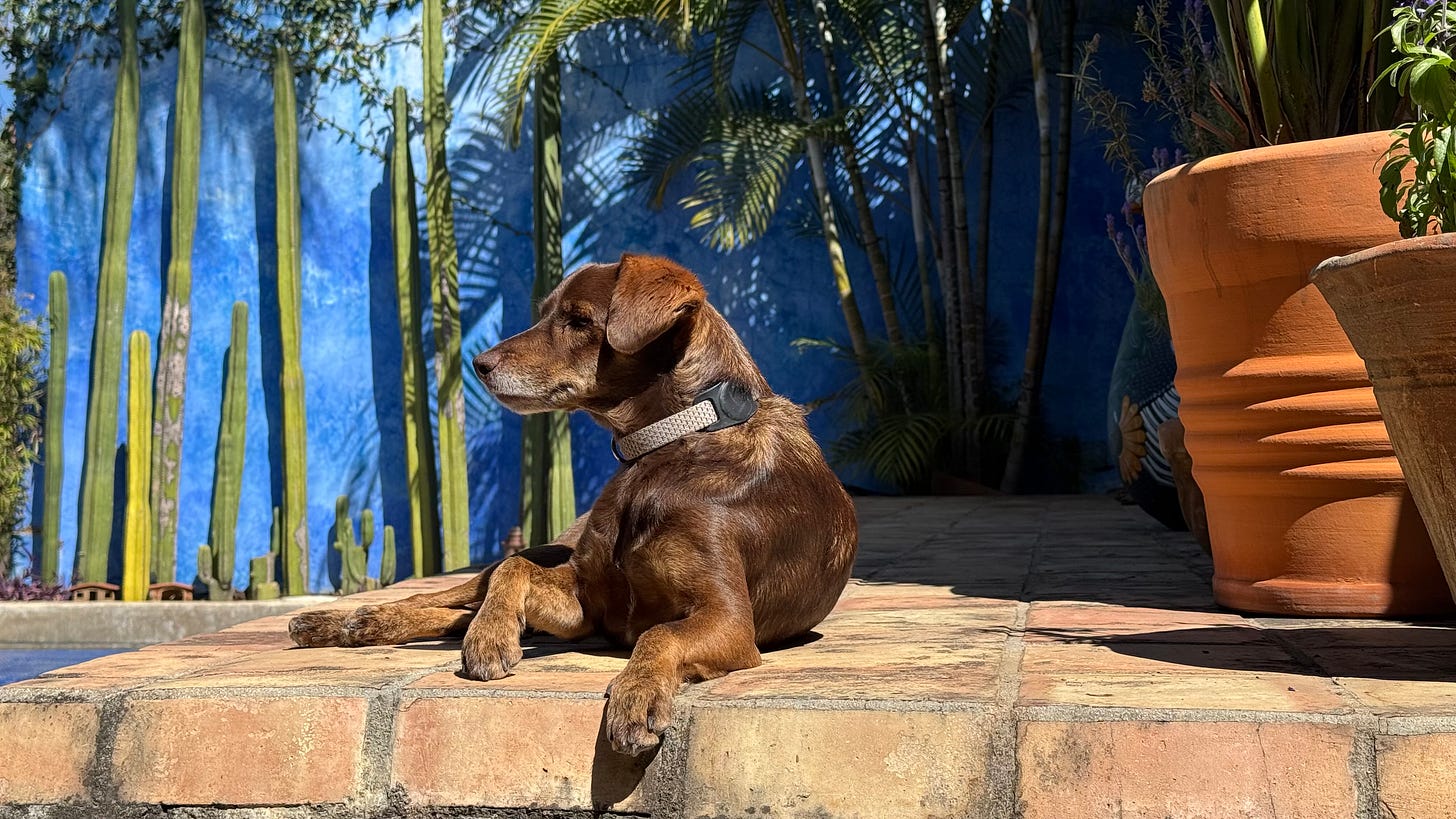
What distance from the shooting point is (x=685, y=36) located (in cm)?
677

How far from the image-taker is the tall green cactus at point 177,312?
7.31 metres

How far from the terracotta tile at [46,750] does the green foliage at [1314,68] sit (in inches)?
85.5

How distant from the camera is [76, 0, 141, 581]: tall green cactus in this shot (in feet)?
23.6

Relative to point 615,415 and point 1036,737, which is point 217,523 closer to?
point 615,415

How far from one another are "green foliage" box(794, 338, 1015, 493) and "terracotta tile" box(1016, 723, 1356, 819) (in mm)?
5595

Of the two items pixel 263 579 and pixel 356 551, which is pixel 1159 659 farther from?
pixel 263 579

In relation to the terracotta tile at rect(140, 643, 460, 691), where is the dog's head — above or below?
above

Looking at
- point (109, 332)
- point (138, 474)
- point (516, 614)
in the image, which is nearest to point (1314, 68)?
point (516, 614)

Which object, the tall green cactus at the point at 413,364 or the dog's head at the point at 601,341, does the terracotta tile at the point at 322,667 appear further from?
the tall green cactus at the point at 413,364

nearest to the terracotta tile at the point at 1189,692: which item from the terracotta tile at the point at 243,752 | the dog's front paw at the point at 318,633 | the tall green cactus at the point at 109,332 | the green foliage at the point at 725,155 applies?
the terracotta tile at the point at 243,752

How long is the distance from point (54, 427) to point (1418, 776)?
7798mm

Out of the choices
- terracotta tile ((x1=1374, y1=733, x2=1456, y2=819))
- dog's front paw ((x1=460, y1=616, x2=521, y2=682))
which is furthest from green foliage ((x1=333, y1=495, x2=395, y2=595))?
terracotta tile ((x1=1374, y1=733, x2=1456, y2=819))

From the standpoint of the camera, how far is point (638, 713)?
1.56 m

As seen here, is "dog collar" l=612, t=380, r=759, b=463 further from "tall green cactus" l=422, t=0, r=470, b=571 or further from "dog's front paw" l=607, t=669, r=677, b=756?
"tall green cactus" l=422, t=0, r=470, b=571
